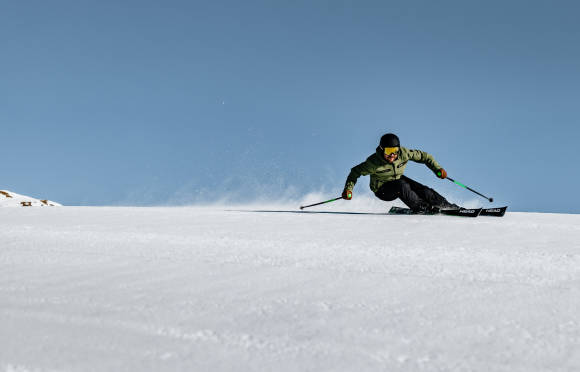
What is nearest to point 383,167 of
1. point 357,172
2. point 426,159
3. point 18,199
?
point 357,172

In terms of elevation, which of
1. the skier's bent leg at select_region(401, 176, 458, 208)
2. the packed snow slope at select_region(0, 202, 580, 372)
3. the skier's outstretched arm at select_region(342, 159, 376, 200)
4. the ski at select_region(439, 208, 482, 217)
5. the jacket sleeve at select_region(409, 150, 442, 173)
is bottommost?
the packed snow slope at select_region(0, 202, 580, 372)

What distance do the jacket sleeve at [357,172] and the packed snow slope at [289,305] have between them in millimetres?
3286

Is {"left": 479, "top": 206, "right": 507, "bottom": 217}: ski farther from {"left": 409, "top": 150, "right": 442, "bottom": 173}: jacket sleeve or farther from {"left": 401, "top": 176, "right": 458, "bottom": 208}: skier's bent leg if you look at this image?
{"left": 409, "top": 150, "right": 442, "bottom": 173}: jacket sleeve

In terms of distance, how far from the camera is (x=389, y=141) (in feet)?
22.6

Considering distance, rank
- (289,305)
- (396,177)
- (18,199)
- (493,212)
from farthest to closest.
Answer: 1. (18,199)
2. (396,177)
3. (493,212)
4. (289,305)

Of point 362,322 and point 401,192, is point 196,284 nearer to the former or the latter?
point 362,322

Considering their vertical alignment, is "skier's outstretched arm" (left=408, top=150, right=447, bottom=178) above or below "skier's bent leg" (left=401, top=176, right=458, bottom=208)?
above

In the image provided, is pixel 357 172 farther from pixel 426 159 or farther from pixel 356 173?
pixel 426 159

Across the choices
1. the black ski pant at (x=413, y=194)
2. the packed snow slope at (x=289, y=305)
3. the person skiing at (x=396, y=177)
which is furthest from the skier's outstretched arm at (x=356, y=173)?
the packed snow slope at (x=289, y=305)

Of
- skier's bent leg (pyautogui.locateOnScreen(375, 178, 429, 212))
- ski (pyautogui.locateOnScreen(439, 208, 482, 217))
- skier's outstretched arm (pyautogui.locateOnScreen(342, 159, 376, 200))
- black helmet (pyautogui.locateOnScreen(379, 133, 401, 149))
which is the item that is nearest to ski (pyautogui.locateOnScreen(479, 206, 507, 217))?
ski (pyautogui.locateOnScreen(439, 208, 482, 217))

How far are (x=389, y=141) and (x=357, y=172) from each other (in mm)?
705

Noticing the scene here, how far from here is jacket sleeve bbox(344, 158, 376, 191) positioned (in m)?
7.20

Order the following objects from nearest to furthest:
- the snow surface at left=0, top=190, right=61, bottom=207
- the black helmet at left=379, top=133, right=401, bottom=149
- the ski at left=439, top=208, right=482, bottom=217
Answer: the ski at left=439, top=208, right=482, bottom=217 → the black helmet at left=379, top=133, right=401, bottom=149 → the snow surface at left=0, top=190, right=61, bottom=207

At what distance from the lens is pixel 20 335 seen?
5.41 feet
